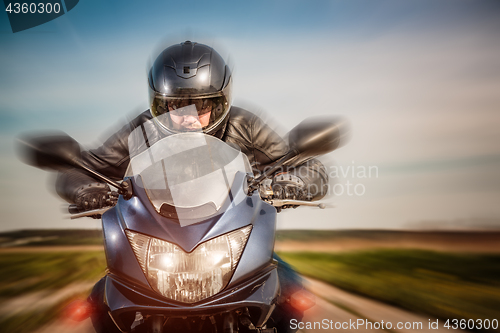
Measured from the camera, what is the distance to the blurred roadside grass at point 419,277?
355cm

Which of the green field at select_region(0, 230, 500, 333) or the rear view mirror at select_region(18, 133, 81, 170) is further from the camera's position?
the green field at select_region(0, 230, 500, 333)

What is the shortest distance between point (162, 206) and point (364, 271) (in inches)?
153

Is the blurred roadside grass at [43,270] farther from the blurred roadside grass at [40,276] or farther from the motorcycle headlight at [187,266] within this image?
the motorcycle headlight at [187,266]

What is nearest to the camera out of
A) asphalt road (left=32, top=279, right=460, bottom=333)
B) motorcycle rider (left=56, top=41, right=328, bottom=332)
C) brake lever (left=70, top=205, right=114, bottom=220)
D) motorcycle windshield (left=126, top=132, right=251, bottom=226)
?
motorcycle windshield (left=126, top=132, right=251, bottom=226)

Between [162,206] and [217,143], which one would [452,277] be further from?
[162,206]

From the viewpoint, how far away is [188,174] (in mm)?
1850

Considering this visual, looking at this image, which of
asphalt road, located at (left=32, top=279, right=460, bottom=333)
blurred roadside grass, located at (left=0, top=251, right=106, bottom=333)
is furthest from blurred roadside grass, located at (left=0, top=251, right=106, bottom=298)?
asphalt road, located at (left=32, top=279, right=460, bottom=333)

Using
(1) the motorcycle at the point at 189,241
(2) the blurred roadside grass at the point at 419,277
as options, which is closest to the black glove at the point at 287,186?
(1) the motorcycle at the point at 189,241

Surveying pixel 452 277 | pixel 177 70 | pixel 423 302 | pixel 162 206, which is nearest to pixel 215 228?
pixel 162 206

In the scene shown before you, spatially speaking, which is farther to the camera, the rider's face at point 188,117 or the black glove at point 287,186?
the rider's face at point 188,117

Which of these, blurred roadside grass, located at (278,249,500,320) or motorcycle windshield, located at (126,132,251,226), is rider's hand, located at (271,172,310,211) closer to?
motorcycle windshield, located at (126,132,251,226)

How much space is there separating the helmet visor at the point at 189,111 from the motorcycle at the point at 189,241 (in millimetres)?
842

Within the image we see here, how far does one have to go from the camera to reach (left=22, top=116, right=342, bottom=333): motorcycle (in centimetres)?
157

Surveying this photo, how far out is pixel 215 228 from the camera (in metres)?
1.63
